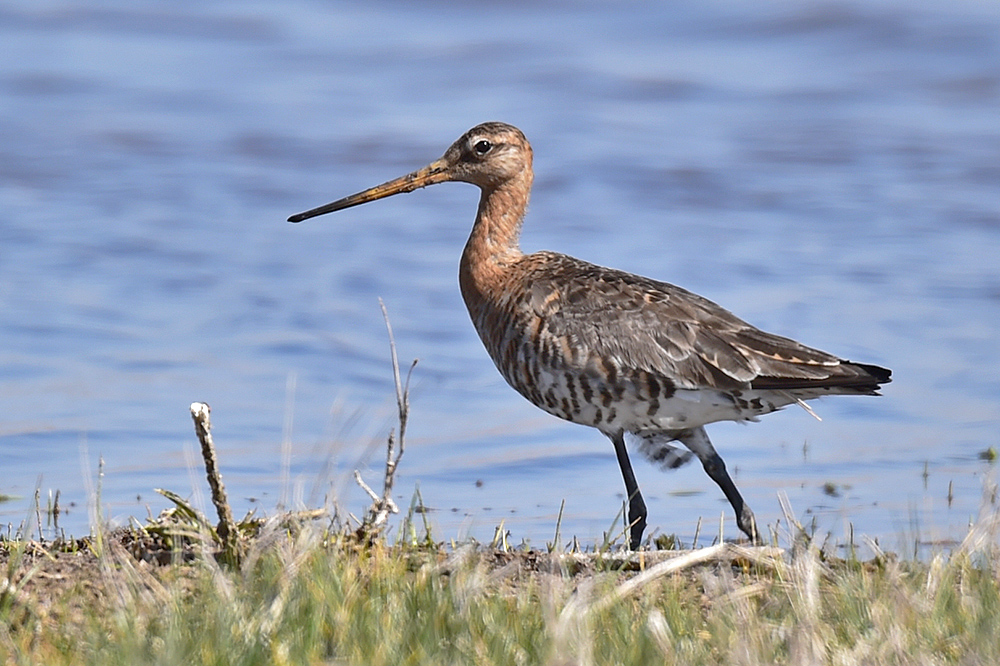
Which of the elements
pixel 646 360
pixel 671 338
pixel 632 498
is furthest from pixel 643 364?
pixel 632 498

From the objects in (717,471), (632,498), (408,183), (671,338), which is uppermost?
(408,183)

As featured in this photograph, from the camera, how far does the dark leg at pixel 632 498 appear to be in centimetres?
646

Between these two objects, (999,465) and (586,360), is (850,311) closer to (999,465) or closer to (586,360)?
(999,465)

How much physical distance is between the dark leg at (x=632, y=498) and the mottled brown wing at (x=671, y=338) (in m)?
0.38

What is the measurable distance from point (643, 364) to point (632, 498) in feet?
1.76

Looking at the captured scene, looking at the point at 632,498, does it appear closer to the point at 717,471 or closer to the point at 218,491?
the point at 717,471

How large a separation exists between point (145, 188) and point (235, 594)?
821 centimetres

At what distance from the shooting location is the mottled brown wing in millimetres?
6379

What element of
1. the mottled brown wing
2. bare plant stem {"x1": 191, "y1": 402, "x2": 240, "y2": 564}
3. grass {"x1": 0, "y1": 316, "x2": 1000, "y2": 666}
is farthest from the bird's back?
bare plant stem {"x1": 191, "y1": 402, "x2": 240, "y2": 564}

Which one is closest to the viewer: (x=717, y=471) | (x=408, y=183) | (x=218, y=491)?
(x=218, y=491)

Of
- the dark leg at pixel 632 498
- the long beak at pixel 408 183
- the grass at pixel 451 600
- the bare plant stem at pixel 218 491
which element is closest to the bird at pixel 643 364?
the dark leg at pixel 632 498

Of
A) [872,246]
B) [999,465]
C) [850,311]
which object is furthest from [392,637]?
[872,246]

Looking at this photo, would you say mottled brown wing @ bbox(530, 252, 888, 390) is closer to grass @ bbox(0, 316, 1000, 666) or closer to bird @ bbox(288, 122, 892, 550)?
bird @ bbox(288, 122, 892, 550)

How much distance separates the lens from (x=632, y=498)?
21.6ft
